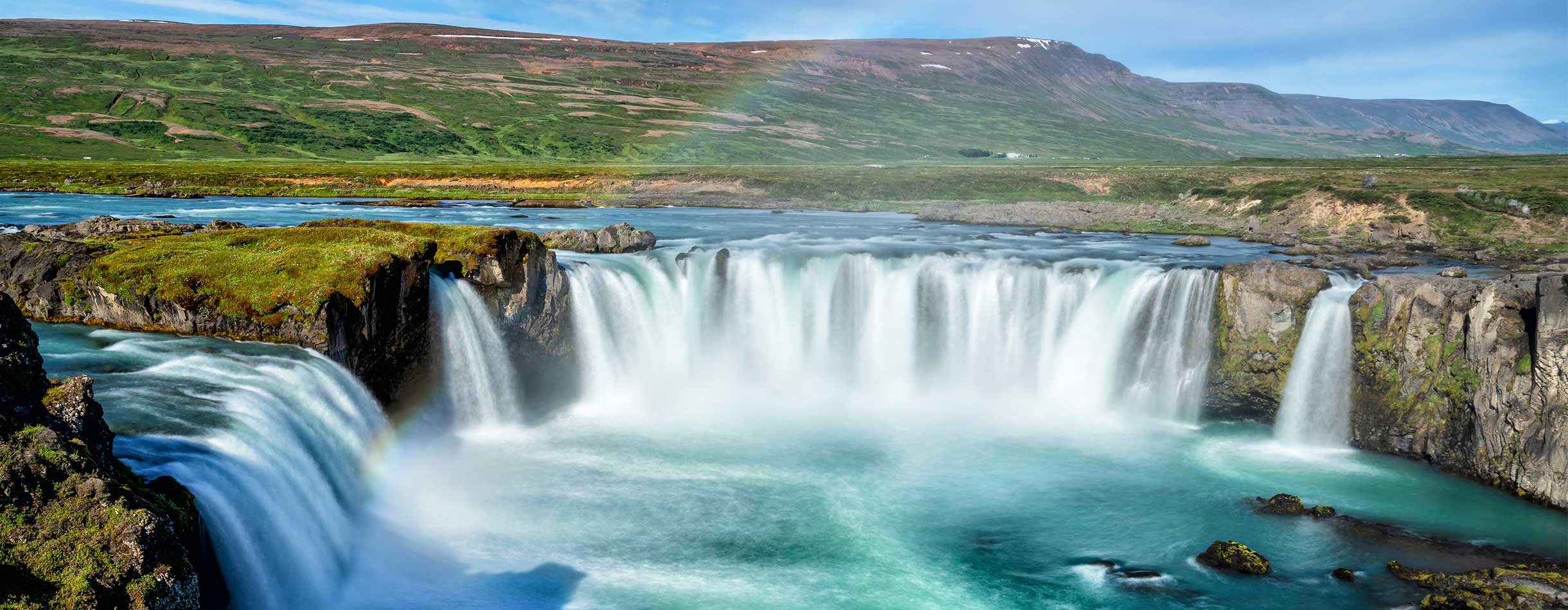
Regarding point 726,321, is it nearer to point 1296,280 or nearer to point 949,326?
point 949,326

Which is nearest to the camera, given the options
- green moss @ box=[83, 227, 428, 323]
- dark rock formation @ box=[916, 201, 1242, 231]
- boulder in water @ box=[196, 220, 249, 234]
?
green moss @ box=[83, 227, 428, 323]

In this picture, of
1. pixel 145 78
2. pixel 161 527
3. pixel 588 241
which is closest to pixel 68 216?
pixel 588 241

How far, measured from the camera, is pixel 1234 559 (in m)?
19.0

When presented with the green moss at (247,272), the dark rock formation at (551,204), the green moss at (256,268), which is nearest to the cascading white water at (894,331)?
the green moss at (256,268)

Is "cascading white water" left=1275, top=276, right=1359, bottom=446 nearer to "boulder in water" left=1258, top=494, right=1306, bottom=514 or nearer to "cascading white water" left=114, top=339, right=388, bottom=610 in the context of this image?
"boulder in water" left=1258, top=494, right=1306, bottom=514

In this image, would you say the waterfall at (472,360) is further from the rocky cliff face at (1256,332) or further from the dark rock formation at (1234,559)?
the rocky cliff face at (1256,332)

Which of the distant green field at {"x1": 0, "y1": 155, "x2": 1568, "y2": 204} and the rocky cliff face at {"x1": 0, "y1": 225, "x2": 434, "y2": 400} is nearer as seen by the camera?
the rocky cliff face at {"x1": 0, "y1": 225, "x2": 434, "y2": 400}

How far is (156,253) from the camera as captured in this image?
77.1 ft

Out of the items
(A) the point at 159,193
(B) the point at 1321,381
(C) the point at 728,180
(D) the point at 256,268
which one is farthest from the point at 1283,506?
(C) the point at 728,180

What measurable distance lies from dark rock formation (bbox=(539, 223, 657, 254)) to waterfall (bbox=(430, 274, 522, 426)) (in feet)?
32.1

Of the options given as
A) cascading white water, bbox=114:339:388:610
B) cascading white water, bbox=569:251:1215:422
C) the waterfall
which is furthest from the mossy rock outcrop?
cascading white water, bbox=569:251:1215:422

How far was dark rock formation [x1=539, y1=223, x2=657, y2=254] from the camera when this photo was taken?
124 ft

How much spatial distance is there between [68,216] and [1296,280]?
57800 millimetres

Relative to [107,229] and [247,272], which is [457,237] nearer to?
[247,272]
